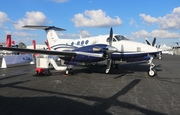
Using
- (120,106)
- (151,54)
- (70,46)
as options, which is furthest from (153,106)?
(70,46)

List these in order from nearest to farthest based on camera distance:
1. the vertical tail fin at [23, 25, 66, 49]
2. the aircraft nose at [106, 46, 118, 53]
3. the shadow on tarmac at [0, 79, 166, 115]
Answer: the shadow on tarmac at [0, 79, 166, 115]
the aircraft nose at [106, 46, 118, 53]
the vertical tail fin at [23, 25, 66, 49]

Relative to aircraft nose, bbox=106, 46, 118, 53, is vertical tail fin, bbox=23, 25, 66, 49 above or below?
above

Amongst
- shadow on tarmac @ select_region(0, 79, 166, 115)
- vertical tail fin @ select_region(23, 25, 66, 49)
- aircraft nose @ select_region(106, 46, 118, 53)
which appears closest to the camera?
shadow on tarmac @ select_region(0, 79, 166, 115)

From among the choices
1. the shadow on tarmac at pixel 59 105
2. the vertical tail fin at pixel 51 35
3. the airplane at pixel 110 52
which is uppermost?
the vertical tail fin at pixel 51 35

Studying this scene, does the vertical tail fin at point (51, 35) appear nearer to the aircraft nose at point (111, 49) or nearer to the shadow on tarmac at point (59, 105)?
the aircraft nose at point (111, 49)

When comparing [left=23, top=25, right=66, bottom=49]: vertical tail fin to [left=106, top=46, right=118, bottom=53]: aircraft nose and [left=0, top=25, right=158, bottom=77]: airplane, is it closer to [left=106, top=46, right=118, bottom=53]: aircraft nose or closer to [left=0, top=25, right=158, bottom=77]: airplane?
[left=0, top=25, right=158, bottom=77]: airplane

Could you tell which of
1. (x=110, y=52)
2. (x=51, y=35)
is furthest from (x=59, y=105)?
(x=51, y=35)

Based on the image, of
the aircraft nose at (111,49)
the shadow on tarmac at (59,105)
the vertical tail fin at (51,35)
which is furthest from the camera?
the vertical tail fin at (51,35)

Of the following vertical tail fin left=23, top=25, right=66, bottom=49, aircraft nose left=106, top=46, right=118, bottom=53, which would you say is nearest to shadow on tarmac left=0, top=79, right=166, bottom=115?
aircraft nose left=106, top=46, right=118, bottom=53

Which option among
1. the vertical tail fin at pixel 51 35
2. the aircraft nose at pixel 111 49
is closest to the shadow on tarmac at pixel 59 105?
the aircraft nose at pixel 111 49

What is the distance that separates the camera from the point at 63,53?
1168 cm

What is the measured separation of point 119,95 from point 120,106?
1.40 m

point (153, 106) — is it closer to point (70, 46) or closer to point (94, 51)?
point (94, 51)

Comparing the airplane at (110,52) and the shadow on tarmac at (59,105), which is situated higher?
the airplane at (110,52)
